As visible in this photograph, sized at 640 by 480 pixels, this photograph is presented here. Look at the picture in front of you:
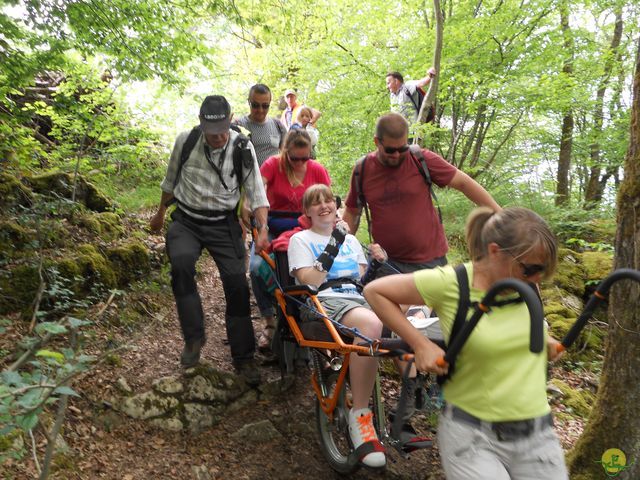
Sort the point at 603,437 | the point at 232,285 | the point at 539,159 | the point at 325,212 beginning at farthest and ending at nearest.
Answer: the point at 539,159 < the point at 232,285 < the point at 325,212 < the point at 603,437

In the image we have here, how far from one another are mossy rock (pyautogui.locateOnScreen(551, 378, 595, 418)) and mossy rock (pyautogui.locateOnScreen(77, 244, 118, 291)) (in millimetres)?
5057

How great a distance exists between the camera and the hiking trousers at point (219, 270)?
4391 millimetres

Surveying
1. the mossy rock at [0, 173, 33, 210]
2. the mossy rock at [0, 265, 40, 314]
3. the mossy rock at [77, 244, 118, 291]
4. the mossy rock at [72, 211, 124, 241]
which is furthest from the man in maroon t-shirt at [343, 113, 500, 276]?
the mossy rock at [0, 173, 33, 210]

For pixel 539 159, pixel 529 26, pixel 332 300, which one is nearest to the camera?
pixel 332 300

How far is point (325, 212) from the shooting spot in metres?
3.87

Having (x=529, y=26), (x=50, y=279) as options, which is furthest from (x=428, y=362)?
(x=529, y=26)

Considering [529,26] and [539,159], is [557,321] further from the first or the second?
[539,159]

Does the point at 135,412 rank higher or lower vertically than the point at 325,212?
lower

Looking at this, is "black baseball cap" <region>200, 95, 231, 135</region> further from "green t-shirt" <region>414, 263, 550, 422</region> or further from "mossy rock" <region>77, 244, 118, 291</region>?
"green t-shirt" <region>414, 263, 550, 422</region>

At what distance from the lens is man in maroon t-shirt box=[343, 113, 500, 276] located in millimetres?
4012

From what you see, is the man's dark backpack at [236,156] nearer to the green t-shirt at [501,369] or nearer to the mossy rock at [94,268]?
the mossy rock at [94,268]

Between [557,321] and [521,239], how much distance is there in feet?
17.2

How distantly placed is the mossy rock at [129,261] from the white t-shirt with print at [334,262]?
2.97 meters

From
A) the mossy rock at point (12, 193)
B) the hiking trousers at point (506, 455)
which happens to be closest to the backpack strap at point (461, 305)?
the hiking trousers at point (506, 455)
